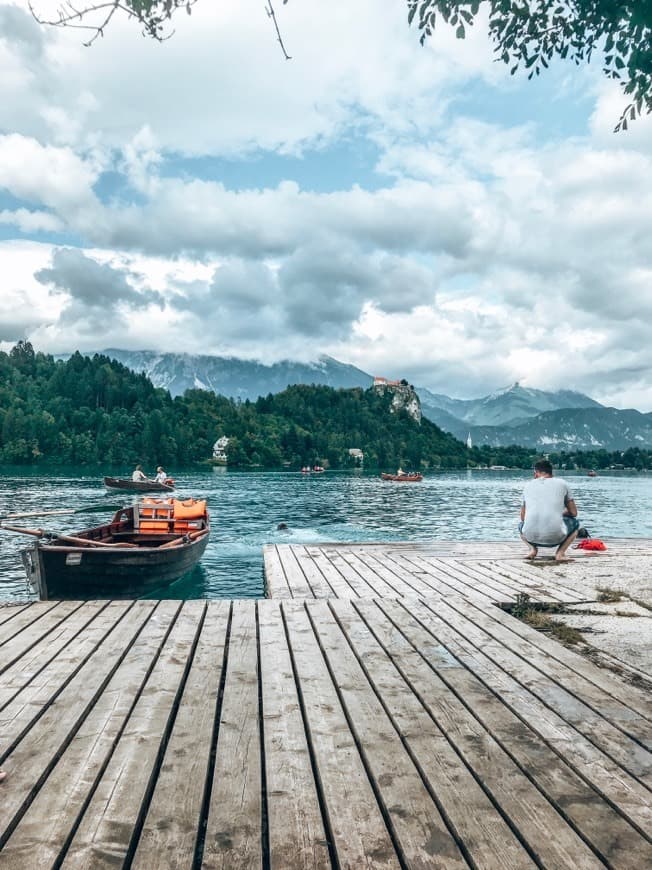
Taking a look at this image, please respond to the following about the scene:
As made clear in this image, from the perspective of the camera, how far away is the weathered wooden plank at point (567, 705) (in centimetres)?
322

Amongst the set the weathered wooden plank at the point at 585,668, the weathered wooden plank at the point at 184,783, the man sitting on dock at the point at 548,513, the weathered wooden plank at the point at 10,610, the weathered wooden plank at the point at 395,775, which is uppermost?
the man sitting on dock at the point at 548,513

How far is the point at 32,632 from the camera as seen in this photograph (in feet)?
18.0

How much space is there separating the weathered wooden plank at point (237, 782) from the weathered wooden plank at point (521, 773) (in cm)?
107

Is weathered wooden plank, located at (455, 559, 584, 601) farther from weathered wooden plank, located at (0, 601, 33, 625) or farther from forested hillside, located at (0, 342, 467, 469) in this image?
forested hillside, located at (0, 342, 467, 469)

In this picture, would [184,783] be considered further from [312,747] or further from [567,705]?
[567,705]

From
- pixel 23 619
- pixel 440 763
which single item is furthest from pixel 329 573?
pixel 440 763

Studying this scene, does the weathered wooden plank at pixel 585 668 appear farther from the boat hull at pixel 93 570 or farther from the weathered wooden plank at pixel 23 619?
the boat hull at pixel 93 570

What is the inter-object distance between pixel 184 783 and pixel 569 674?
9.79 feet

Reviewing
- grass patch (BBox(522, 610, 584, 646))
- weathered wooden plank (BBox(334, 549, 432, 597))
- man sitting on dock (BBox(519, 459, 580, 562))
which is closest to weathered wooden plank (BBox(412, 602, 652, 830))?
grass patch (BBox(522, 610, 584, 646))

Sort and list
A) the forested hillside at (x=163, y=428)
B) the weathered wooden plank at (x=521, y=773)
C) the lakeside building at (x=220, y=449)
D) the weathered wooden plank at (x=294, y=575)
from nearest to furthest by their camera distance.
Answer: the weathered wooden plank at (x=521, y=773) → the weathered wooden plank at (x=294, y=575) → the forested hillside at (x=163, y=428) → the lakeside building at (x=220, y=449)

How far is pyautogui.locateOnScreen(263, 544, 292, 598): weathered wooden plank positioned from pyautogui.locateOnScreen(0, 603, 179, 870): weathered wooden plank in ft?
13.2

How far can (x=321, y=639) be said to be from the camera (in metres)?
5.30

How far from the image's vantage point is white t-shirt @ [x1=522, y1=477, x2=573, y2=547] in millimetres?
10250

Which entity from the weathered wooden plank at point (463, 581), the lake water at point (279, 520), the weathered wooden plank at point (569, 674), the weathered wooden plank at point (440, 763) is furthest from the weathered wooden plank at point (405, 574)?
the lake water at point (279, 520)
